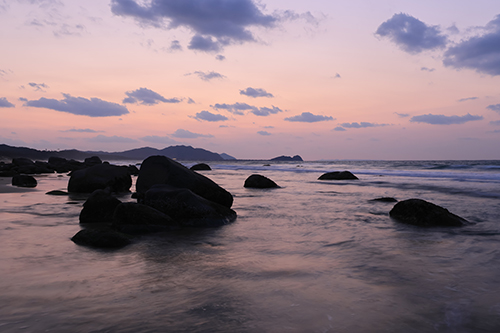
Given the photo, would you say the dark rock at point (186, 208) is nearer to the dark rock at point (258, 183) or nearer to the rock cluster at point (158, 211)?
the rock cluster at point (158, 211)

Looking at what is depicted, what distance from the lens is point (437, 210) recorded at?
264 inches

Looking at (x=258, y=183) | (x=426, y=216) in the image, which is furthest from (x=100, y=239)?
(x=258, y=183)

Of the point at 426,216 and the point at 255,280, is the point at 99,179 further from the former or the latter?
the point at 426,216

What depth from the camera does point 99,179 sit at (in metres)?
12.1

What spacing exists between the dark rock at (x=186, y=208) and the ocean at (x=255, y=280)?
0.43m

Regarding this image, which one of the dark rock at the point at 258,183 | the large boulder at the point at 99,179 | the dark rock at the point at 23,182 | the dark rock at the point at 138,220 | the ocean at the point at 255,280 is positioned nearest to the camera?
the ocean at the point at 255,280

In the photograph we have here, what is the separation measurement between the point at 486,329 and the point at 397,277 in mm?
1150

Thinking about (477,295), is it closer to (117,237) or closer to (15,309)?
→ (15,309)

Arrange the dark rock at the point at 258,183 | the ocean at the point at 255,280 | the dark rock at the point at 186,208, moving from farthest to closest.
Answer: the dark rock at the point at 258,183 → the dark rock at the point at 186,208 → the ocean at the point at 255,280

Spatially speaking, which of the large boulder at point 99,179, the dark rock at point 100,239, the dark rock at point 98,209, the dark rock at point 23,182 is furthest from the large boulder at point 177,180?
the dark rock at point 23,182

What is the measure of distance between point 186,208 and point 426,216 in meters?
5.00

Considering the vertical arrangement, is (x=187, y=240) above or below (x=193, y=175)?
below

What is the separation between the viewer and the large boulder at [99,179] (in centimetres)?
1177

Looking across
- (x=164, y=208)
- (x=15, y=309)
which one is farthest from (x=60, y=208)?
(x=15, y=309)
